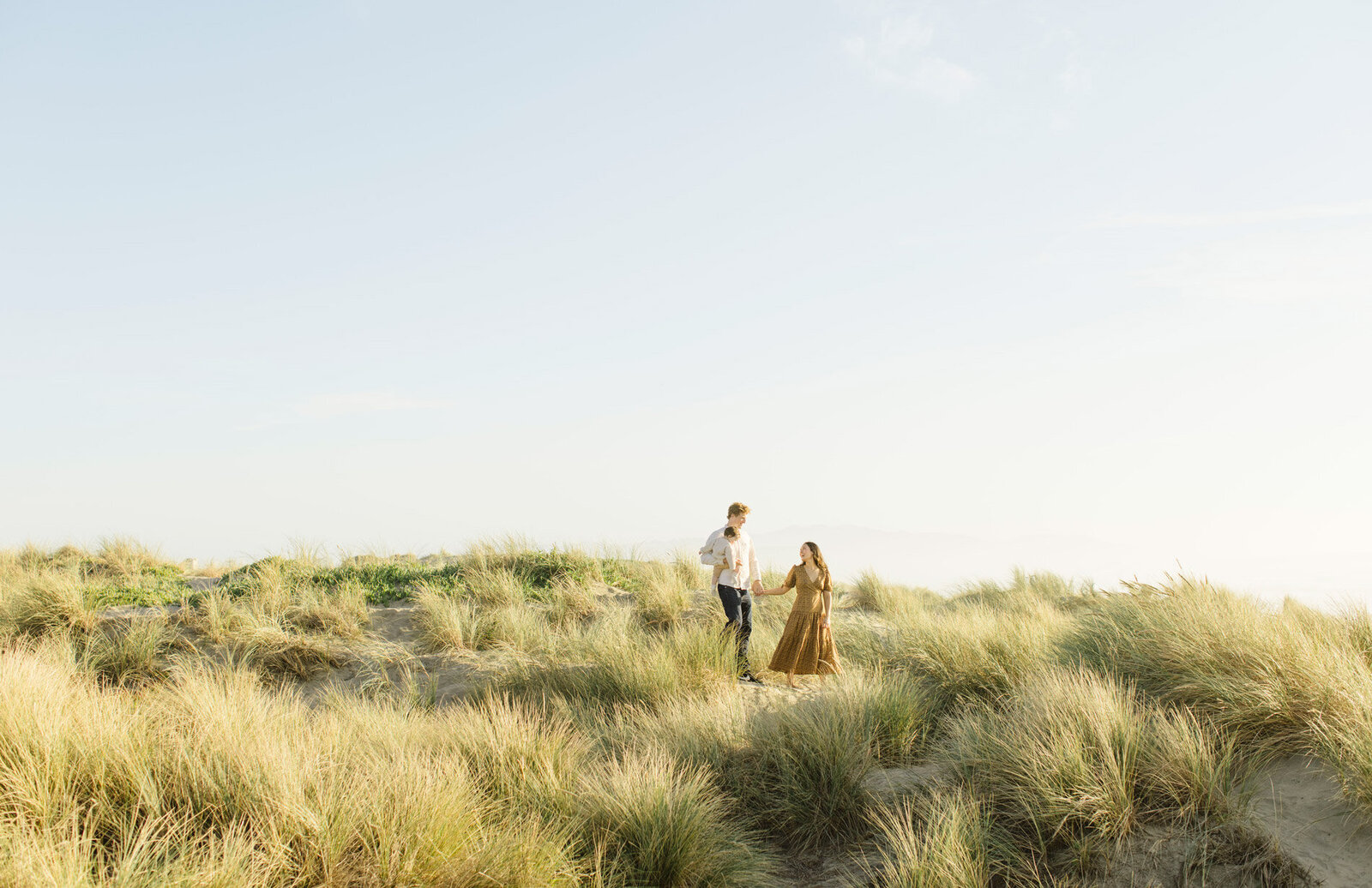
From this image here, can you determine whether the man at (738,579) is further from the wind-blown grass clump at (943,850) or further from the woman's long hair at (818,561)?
the wind-blown grass clump at (943,850)

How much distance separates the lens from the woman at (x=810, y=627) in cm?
960

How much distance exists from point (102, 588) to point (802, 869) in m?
12.9

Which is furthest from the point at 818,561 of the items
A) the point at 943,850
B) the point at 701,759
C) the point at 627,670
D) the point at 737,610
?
the point at 943,850

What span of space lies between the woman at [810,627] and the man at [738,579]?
2.03ft

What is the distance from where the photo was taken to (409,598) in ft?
45.7

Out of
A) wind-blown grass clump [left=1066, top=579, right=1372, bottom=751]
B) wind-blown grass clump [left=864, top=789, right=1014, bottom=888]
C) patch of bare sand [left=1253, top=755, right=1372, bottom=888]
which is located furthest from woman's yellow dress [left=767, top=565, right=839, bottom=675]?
patch of bare sand [left=1253, top=755, right=1372, bottom=888]

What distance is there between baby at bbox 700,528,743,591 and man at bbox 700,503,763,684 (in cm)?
1

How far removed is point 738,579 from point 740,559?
27 cm

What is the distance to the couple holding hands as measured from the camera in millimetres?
9617

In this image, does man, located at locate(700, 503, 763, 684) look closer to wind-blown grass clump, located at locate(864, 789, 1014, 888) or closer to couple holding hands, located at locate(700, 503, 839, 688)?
couple holding hands, located at locate(700, 503, 839, 688)

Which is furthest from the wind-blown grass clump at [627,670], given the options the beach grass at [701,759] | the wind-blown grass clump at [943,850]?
the wind-blown grass clump at [943,850]

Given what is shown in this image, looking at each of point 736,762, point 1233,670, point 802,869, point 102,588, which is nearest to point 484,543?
point 102,588

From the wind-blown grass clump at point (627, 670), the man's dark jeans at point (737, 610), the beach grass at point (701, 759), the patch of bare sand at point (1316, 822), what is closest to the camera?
the beach grass at point (701, 759)

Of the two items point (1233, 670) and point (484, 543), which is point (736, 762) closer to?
point (1233, 670)
